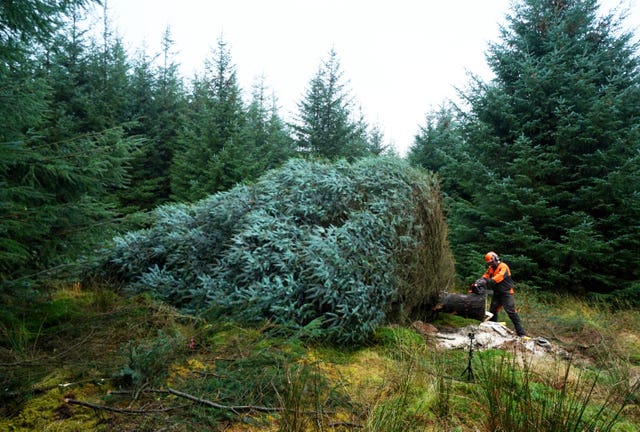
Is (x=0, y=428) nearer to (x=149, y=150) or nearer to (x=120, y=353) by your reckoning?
(x=120, y=353)

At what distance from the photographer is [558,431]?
1935 millimetres

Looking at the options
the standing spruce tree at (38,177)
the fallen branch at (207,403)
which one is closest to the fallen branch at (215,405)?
the fallen branch at (207,403)

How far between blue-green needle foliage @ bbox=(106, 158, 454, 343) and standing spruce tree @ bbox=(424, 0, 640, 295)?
369cm

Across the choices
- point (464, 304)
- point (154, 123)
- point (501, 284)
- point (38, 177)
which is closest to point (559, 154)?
point (501, 284)

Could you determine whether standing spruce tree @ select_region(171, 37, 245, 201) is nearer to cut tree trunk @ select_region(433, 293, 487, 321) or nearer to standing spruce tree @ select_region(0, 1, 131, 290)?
standing spruce tree @ select_region(0, 1, 131, 290)

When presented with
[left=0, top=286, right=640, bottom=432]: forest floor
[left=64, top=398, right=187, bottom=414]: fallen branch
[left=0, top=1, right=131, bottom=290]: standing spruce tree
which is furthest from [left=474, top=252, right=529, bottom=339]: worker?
[left=0, top=1, right=131, bottom=290]: standing spruce tree

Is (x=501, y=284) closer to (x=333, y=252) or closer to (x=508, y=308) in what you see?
(x=508, y=308)

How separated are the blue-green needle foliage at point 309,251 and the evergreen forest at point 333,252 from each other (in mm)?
33

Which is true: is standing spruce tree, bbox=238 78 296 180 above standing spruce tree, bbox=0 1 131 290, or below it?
above

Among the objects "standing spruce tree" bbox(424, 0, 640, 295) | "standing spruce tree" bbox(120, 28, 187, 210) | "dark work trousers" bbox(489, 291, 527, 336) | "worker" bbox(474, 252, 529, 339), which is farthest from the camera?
"standing spruce tree" bbox(120, 28, 187, 210)

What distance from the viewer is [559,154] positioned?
26.8 feet

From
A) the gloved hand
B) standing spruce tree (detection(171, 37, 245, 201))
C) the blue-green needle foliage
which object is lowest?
the gloved hand

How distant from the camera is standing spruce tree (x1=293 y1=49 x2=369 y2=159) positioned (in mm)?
16094

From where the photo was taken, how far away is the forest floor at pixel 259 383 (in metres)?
2.22
